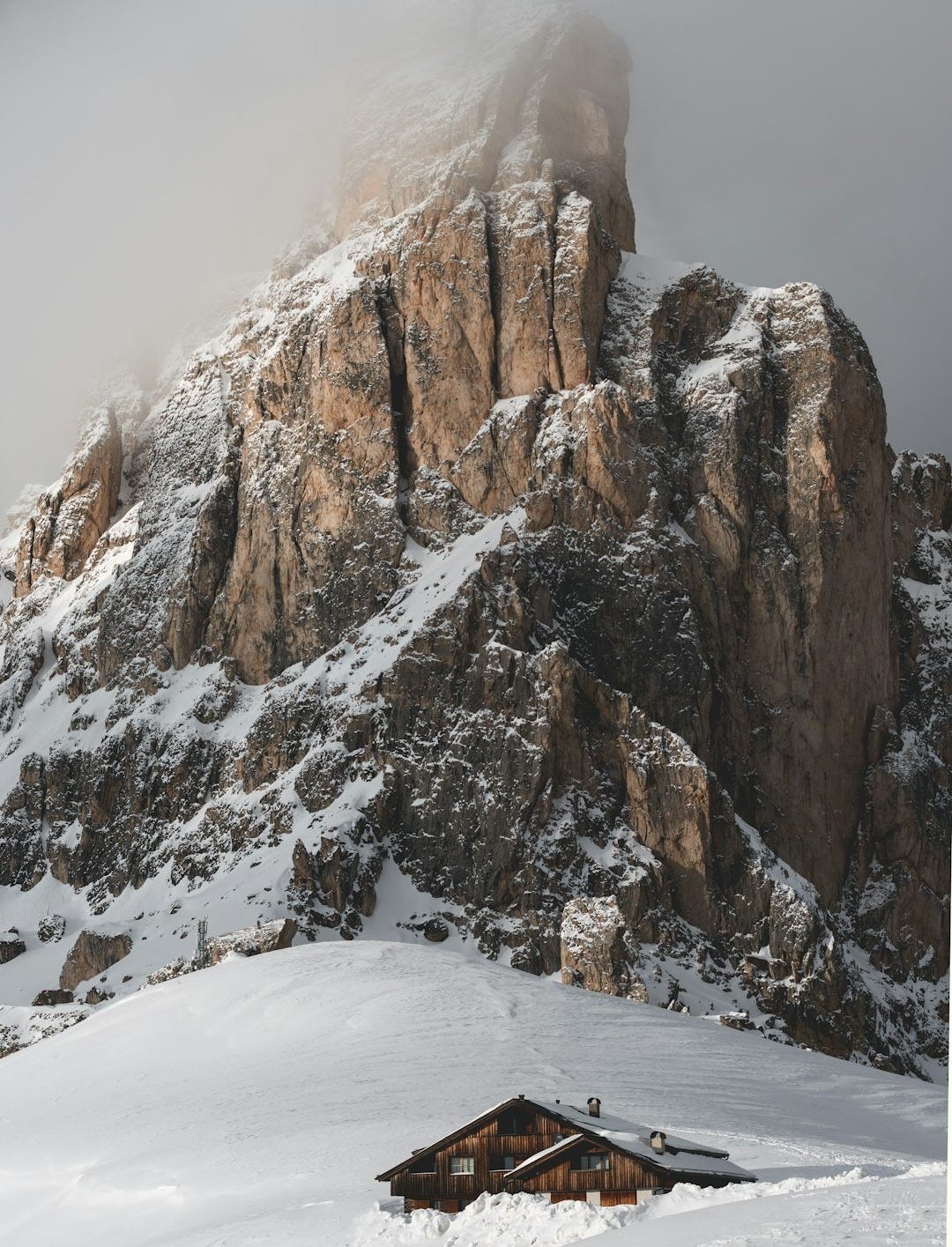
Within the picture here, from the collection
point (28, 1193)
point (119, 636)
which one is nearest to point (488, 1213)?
point (28, 1193)

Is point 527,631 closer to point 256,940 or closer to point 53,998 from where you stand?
point 256,940

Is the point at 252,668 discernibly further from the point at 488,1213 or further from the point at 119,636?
the point at 488,1213

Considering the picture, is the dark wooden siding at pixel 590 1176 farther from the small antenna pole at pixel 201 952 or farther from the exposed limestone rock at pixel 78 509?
the exposed limestone rock at pixel 78 509

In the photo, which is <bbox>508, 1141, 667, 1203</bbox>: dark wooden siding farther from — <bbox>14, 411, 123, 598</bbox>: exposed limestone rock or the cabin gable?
<bbox>14, 411, 123, 598</bbox>: exposed limestone rock

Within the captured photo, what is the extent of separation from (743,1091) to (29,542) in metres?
130

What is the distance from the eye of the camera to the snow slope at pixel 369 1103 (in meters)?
45.2

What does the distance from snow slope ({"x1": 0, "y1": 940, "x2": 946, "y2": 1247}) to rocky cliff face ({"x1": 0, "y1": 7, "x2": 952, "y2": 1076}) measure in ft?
92.5

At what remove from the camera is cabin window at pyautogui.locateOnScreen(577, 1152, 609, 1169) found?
47.7 m

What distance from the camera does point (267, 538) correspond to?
14962 cm

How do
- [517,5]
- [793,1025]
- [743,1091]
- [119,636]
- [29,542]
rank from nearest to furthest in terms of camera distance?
[743,1091]
[793,1025]
[119,636]
[517,5]
[29,542]

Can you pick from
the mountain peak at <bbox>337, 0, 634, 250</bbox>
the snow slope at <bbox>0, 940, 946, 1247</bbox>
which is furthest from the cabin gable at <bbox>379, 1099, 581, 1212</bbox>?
the mountain peak at <bbox>337, 0, 634, 250</bbox>

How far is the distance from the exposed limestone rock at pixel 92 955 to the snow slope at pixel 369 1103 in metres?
36.2

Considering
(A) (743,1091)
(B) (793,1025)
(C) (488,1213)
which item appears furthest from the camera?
(B) (793,1025)

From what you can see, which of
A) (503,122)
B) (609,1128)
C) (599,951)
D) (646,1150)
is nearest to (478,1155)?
(609,1128)
